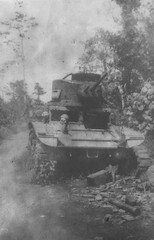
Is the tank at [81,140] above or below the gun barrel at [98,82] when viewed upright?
below

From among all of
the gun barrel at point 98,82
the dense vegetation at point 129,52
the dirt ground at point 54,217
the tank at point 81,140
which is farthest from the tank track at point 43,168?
the dense vegetation at point 129,52

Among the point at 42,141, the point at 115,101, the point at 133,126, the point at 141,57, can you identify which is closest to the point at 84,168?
the point at 42,141

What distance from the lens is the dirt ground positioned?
5492 millimetres

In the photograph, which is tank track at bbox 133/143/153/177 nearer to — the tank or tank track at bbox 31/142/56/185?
the tank

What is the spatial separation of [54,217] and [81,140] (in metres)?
3.54

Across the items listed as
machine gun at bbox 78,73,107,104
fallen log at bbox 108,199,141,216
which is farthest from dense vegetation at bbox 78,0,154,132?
fallen log at bbox 108,199,141,216

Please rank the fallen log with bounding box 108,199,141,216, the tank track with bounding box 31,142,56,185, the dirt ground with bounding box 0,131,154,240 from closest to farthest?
the dirt ground with bounding box 0,131,154,240
the fallen log with bounding box 108,199,141,216
the tank track with bounding box 31,142,56,185

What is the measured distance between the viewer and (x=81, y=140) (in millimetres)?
9797

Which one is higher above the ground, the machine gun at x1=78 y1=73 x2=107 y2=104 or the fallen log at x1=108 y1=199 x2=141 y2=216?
the machine gun at x1=78 y1=73 x2=107 y2=104

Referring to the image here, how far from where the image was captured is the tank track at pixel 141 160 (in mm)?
9422

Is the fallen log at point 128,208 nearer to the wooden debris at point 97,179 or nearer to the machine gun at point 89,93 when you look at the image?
the wooden debris at point 97,179

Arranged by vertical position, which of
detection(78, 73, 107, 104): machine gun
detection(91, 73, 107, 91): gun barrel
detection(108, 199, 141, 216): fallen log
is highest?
detection(91, 73, 107, 91): gun barrel

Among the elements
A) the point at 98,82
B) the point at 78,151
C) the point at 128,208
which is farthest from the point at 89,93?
the point at 128,208

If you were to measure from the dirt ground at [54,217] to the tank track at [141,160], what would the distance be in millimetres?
1520
